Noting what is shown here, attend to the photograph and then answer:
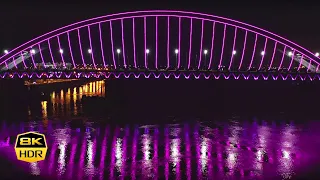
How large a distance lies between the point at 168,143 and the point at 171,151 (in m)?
2.23

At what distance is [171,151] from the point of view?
22.0 m

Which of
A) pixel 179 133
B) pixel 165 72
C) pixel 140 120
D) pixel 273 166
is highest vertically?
pixel 165 72

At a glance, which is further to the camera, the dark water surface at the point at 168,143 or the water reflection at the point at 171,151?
the dark water surface at the point at 168,143

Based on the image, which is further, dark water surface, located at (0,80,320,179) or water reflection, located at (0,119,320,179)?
dark water surface, located at (0,80,320,179)

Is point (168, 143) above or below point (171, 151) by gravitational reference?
above

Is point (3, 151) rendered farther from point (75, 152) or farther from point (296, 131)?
point (296, 131)

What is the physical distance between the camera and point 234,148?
2302cm

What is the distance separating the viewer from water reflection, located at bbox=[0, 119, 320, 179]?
18.0 metres

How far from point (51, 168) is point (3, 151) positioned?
4.99m

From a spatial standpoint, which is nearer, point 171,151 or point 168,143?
point 171,151

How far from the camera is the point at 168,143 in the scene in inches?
955

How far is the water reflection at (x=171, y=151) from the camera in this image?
1802 cm

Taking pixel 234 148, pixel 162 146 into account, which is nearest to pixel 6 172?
pixel 162 146

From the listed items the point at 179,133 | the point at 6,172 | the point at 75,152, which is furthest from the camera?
the point at 179,133
